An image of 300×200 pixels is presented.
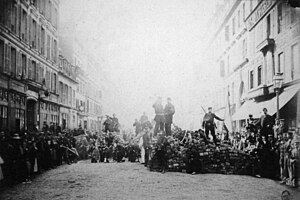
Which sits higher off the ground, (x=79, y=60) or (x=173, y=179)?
(x=79, y=60)

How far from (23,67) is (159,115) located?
294 centimetres

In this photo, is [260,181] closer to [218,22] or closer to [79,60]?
[218,22]

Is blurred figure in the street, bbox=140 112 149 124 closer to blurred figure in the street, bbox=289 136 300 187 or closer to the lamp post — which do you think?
the lamp post

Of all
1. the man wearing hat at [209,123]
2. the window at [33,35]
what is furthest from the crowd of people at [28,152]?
the man wearing hat at [209,123]

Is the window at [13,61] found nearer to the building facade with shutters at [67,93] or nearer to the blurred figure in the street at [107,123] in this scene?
the building facade with shutters at [67,93]

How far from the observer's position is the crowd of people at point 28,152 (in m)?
5.31

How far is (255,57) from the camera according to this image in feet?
17.2

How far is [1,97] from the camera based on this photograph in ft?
16.1

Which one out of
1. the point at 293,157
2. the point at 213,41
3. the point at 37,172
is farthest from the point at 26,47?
the point at 293,157

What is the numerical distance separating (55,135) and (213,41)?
3320 mm

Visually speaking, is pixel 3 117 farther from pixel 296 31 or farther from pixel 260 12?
pixel 296 31

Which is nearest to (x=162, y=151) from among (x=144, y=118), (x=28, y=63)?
(x=144, y=118)

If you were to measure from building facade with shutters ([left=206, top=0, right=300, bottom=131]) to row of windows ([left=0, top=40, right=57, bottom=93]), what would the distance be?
277 cm

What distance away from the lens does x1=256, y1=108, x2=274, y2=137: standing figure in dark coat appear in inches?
210
